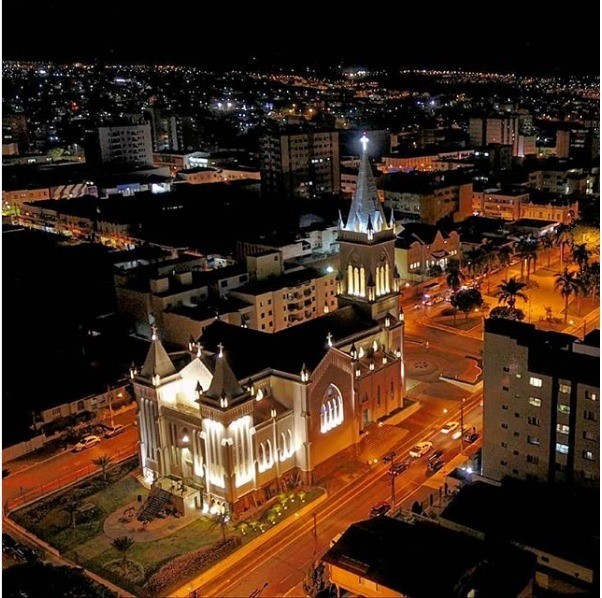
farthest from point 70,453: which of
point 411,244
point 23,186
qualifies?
point 23,186

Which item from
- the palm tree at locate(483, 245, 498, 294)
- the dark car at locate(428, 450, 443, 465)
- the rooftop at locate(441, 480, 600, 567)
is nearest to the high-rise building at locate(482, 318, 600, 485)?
the rooftop at locate(441, 480, 600, 567)

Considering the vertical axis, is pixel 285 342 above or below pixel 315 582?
above

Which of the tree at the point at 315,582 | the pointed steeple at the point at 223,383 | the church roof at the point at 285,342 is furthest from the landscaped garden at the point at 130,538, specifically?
the church roof at the point at 285,342

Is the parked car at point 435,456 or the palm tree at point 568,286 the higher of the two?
the palm tree at point 568,286

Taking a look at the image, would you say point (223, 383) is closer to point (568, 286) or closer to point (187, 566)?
point (187, 566)

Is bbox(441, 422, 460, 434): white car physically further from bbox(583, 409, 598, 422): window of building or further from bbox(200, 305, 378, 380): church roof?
bbox(583, 409, 598, 422): window of building

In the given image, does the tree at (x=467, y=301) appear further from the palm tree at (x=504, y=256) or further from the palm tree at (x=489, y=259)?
the palm tree at (x=504, y=256)

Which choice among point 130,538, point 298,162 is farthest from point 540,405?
point 298,162
